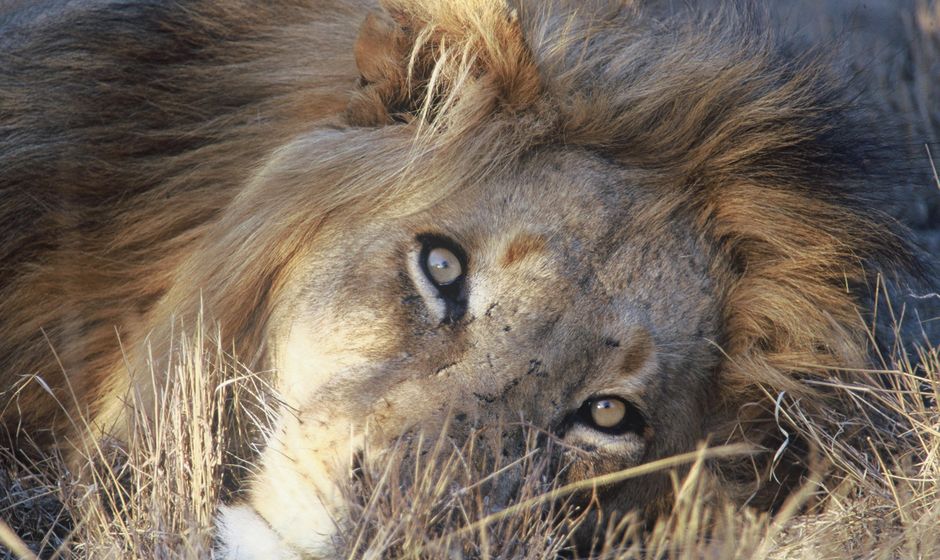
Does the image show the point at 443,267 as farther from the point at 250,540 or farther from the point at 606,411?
the point at 250,540

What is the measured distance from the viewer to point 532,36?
2.78 metres

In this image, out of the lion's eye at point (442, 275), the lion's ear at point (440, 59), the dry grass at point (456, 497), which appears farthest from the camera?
the lion's ear at point (440, 59)

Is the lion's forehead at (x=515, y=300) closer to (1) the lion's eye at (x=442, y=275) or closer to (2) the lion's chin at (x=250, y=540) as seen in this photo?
(1) the lion's eye at (x=442, y=275)

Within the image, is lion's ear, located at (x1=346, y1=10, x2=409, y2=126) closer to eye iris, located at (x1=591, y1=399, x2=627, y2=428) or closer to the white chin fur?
eye iris, located at (x1=591, y1=399, x2=627, y2=428)

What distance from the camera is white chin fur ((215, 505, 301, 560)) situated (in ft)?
7.48

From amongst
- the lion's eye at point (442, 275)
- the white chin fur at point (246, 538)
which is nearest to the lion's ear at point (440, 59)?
the lion's eye at point (442, 275)

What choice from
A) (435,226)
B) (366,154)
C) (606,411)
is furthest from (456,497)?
(366,154)

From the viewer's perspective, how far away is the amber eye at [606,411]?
2625mm

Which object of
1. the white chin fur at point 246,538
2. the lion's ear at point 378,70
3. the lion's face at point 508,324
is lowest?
the white chin fur at point 246,538

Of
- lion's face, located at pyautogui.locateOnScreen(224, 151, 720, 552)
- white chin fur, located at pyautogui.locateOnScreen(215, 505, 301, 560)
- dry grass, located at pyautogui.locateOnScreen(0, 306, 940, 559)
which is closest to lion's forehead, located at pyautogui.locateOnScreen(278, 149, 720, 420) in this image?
lion's face, located at pyautogui.locateOnScreen(224, 151, 720, 552)

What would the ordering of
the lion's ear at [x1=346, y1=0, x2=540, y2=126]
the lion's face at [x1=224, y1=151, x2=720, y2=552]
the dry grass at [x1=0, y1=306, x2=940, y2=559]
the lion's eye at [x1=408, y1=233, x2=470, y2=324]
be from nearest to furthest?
1. the dry grass at [x1=0, y1=306, x2=940, y2=559]
2. the lion's face at [x1=224, y1=151, x2=720, y2=552]
3. the lion's eye at [x1=408, y1=233, x2=470, y2=324]
4. the lion's ear at [x1=346, y1=0, x2=540, y2=126]

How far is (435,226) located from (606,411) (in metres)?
0.59

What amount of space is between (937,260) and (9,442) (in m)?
3.06

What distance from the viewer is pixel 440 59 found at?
267cm
